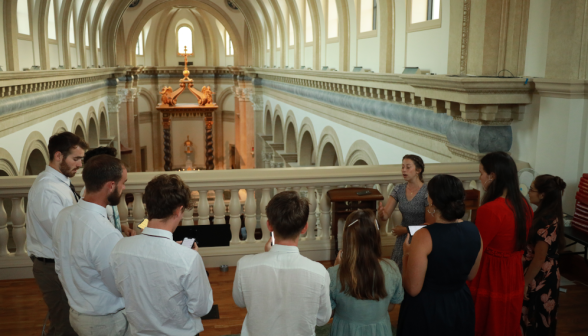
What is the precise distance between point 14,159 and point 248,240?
25.5 ft

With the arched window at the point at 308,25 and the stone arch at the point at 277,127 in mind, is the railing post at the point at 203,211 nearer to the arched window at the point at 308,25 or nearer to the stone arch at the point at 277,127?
the arched window at the point at 308,25

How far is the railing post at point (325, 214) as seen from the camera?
16.1ft

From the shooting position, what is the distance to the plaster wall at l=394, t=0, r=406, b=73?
355 inches

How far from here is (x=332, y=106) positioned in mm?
12391

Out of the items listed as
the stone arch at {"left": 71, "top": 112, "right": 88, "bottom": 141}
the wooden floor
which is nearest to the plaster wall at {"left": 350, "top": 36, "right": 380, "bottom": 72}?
the wooden floor

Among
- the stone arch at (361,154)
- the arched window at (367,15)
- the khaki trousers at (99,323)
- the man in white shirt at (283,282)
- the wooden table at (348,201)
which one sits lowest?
the stone arch at (361,154)

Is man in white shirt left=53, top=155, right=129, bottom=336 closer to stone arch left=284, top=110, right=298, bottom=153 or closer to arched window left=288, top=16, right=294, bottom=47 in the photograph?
stone arch left=284, top=110, right=298, bottom=153

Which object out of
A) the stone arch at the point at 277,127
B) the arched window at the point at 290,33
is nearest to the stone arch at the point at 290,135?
the stone arch at the point at 277,127

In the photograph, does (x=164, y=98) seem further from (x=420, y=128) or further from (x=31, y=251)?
(x=31, y=251)

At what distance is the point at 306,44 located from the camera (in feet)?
Result: 51.1

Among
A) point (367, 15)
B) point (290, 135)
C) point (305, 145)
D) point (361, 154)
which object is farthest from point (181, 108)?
point (361, 154)

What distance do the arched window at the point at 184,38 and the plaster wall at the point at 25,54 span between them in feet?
69.6

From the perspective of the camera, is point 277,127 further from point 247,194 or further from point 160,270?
point 160,270

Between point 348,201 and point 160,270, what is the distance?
268cm
